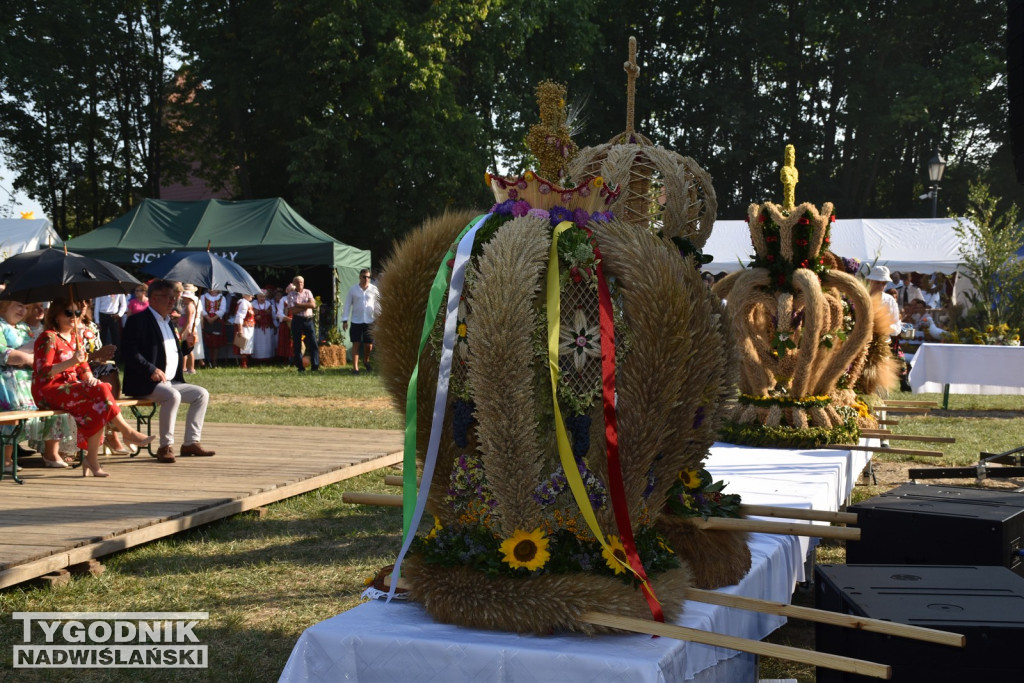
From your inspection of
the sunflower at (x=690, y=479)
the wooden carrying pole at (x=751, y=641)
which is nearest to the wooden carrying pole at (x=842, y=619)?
the wooden carrying pole at (x=751, y=641)

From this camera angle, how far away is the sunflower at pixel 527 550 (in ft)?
9.30

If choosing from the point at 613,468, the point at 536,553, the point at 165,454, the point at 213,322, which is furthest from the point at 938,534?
the point at 213,322

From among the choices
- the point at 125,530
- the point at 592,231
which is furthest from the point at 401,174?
the point at 592,231

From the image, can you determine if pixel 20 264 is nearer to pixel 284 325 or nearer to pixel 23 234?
pixel 284 325

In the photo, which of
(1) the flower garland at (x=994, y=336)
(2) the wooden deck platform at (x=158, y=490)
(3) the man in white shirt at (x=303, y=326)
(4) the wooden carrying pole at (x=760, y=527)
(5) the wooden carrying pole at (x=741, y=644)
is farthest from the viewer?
(3) the man in white shirt at (x=303, y=326)

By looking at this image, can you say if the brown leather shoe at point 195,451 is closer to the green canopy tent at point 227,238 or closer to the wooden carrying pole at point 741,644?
the wooden carrying pole at point 741,644

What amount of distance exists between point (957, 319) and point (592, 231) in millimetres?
12834

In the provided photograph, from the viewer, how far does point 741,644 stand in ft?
8.46

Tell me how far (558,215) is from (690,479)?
1.13 meters

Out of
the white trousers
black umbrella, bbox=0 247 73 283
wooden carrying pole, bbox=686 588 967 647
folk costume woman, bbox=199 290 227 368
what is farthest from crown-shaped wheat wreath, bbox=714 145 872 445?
folk costume woman, bbox=199 290 227 368

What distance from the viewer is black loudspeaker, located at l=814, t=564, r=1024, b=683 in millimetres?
2686

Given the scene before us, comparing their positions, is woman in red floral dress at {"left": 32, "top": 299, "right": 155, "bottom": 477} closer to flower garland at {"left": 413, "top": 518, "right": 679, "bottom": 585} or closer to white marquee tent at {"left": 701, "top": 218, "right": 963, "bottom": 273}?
flower garland at {"left": 413, "top": 518, "right": 679, "bottom": 585}

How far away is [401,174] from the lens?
29.9 m

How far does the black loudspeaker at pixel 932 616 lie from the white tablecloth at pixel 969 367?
10.0 metres
